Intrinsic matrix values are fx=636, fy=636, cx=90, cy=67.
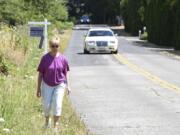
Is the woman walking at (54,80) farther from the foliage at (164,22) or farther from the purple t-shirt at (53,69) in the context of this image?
the foliage at (164,22)

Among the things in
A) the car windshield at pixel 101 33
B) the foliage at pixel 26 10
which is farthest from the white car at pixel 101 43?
the foliage at pixel 26 10

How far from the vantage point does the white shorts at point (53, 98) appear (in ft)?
32.2

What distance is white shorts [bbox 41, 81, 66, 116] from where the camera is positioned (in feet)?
32.2

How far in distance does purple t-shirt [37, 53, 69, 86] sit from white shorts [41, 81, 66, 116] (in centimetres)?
8

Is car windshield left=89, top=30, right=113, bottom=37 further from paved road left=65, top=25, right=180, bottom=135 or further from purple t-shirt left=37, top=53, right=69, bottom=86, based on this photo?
purple t-shirt left=37, top=53, right=69, bottom=86

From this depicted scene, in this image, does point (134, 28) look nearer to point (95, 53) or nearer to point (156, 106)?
point (95, 53)

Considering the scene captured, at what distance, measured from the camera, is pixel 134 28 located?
255 feet

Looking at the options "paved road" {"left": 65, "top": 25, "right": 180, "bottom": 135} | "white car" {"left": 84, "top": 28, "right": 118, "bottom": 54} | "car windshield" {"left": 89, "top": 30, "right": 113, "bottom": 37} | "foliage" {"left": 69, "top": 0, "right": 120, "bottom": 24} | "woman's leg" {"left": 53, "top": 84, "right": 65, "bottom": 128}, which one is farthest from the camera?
"foliage" {"left": 69, "top": 0, "right": 120, "bottom": 24}

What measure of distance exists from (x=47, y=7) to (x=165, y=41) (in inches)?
427

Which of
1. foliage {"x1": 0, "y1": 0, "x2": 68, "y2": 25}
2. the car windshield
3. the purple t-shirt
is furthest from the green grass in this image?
the car windshield

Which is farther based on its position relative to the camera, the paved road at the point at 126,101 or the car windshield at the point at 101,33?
the car windshield at the point at 101,33

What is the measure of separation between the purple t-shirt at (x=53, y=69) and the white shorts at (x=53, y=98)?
78 millimetres

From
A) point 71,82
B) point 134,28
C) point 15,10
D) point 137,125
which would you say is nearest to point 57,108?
point 137,125

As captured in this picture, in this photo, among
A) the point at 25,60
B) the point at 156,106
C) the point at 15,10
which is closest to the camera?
the point at 156,106
